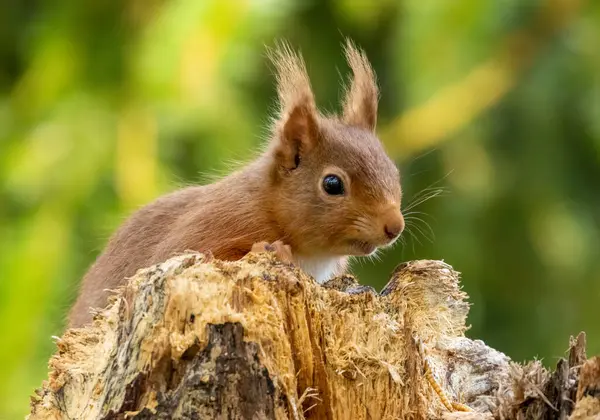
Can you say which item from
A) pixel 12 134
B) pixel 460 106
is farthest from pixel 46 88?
pixel 460 106

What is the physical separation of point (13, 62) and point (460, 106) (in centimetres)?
145

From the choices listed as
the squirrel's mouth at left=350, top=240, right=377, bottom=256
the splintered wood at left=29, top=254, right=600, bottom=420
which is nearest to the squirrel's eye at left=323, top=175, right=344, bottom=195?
the squirrel's mouth at left=350, top=240, right=377, bottom=256

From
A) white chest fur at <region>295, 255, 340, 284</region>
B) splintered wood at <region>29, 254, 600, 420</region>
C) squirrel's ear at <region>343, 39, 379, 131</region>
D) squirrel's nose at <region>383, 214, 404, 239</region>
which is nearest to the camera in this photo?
splintered wood at <region>29, 254, 600, 420</region>

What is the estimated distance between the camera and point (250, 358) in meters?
1.07

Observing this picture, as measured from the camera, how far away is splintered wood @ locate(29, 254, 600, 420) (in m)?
1.07

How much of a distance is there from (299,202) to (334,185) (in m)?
0.08

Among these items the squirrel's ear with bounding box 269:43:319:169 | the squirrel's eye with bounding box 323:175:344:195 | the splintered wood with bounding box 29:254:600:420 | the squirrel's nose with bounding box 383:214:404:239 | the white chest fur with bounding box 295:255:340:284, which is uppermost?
the squirrel's ear with bounding box 269:43:319:169

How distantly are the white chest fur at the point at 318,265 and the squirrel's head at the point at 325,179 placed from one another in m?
0.02

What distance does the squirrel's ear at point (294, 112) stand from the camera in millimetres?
2029

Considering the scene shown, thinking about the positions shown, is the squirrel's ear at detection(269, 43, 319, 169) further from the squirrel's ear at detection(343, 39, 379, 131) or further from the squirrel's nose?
the squirrel's nose

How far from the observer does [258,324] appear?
110 cm

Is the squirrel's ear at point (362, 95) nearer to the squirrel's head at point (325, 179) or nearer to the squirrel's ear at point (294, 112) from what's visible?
the squirrel's head at point (325, 179)

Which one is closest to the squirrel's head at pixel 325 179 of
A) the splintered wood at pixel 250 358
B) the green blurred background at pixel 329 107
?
the green blurred background at pixel 329 107

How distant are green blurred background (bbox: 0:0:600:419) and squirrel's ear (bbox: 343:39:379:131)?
0.22 meters
